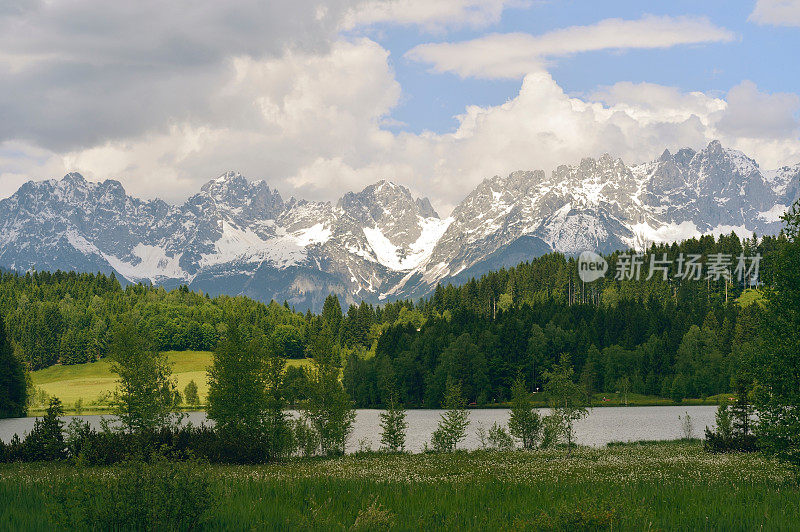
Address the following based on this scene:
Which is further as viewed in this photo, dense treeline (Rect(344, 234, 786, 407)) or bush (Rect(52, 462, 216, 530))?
dense treeline (Rect(344, 234, 786, 407))

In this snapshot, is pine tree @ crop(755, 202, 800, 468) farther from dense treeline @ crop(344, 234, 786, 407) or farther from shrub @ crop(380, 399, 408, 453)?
dense treeline @ crop(344, 234, 786, 407)

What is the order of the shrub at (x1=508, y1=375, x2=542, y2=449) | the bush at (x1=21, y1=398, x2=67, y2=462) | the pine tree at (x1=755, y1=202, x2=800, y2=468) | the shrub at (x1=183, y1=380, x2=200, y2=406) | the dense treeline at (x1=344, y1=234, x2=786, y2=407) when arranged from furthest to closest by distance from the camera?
1. the shrub at (x1=183, y1=380, x2=200, y2=406)
2. the dense treeline at (x1=344, y1=234, x2=786, y2=407)
3. the shrub at (x1=508, y1=375, x2=542, y2=449)
4. the bush at (x1=21, y1=398, x2=67, y2=462)
5. the pine tree at (x1=755, y1=202, x2=800, y2=468)

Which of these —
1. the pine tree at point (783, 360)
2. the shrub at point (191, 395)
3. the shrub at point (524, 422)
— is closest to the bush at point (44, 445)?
the pine tree at point (783, 360)

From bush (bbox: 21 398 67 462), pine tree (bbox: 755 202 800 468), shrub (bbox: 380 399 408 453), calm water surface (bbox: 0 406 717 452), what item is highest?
pine tree (bbox: 755 202 800 468)

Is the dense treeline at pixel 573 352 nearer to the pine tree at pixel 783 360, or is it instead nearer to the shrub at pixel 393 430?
the shrub at pixel 393 430

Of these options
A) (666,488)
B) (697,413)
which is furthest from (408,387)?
(666,488)

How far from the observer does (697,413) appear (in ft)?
384

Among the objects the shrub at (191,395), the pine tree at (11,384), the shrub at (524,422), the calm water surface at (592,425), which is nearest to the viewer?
the shrub at (524,422)

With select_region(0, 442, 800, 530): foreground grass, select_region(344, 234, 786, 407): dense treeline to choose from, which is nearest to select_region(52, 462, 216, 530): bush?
select_region(0, 442, 800, 530): foreground grass

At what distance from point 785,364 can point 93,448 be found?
30.9m

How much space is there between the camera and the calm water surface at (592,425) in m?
78.8

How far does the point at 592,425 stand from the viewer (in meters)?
100

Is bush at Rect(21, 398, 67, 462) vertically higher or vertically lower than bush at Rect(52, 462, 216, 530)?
lower

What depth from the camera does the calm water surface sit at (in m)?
78.8
